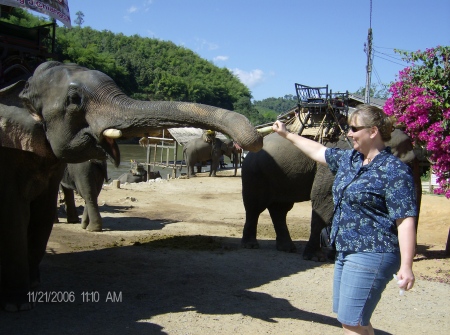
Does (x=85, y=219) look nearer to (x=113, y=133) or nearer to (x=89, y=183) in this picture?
(x=89, y=183)

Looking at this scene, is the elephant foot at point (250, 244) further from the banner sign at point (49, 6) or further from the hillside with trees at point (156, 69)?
the hillside with trees at point (156, 69)

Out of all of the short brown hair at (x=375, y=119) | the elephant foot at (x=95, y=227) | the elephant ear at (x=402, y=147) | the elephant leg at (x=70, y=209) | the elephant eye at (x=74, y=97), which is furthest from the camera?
the elephant leg at (x=70, y=209)

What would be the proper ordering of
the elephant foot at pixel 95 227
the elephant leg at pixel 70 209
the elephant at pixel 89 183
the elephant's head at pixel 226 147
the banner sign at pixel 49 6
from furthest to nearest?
1. the elephant's head at pixel 226 147
2. the elephant leg at pixel 70 209
3. the elephant foot at pixel 95 227
4. the elephant at pixel 89 183
5. the banner sign at pixel 49 6

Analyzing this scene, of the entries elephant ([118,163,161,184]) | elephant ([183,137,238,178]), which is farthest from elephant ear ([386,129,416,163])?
elephant ([183,137,238,178])

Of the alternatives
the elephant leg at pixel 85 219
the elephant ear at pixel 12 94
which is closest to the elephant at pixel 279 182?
the elephant leg at pixel 85 219

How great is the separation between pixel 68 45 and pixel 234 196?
60.2 metres

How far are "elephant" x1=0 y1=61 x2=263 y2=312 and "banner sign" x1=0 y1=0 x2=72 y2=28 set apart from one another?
347 centimetres

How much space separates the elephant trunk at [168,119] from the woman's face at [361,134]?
889 mm

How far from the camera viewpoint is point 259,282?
6238mm

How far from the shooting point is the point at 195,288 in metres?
5.78

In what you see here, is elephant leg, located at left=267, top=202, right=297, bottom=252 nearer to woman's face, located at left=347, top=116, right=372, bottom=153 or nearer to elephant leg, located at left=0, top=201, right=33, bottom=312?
elephant leg, located at left=0, top=201, right=33, bottom=312

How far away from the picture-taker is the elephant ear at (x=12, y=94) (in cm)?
491

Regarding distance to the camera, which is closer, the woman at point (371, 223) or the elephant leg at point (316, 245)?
the woman at point (371, 223)

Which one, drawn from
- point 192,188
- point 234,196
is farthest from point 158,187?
point 234,196
